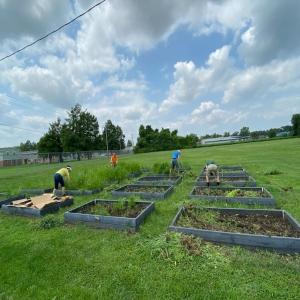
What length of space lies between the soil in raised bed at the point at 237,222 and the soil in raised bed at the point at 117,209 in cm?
129

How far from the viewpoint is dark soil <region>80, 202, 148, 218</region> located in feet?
18.5

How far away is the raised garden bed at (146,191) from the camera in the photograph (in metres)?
7.49

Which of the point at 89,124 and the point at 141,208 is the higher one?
the point at 89,124

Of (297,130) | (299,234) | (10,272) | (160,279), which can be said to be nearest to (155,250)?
(160,279)

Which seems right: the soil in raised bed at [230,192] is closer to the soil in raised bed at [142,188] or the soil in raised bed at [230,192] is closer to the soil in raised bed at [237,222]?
the soil in raised bed at [142,188]

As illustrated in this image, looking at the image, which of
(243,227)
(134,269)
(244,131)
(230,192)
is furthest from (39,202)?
(244,131)

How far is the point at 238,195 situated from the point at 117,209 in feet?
12.3

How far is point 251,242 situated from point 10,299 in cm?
374

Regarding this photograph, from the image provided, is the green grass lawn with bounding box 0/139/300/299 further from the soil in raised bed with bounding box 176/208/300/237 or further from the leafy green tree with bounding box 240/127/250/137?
the leafy green tree with bounding box 240/127/250/137

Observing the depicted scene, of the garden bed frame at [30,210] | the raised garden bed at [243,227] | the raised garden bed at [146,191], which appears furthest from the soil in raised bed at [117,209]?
the raised garden bed at [146,191]

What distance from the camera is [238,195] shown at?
269 inches

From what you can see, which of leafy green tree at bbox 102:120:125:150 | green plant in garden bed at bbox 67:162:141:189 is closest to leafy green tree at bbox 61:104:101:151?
leafy green tree at bbox 102:120:125:150

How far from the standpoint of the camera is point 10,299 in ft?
9.47

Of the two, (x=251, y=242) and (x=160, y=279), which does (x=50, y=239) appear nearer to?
(x=160, y=279)
